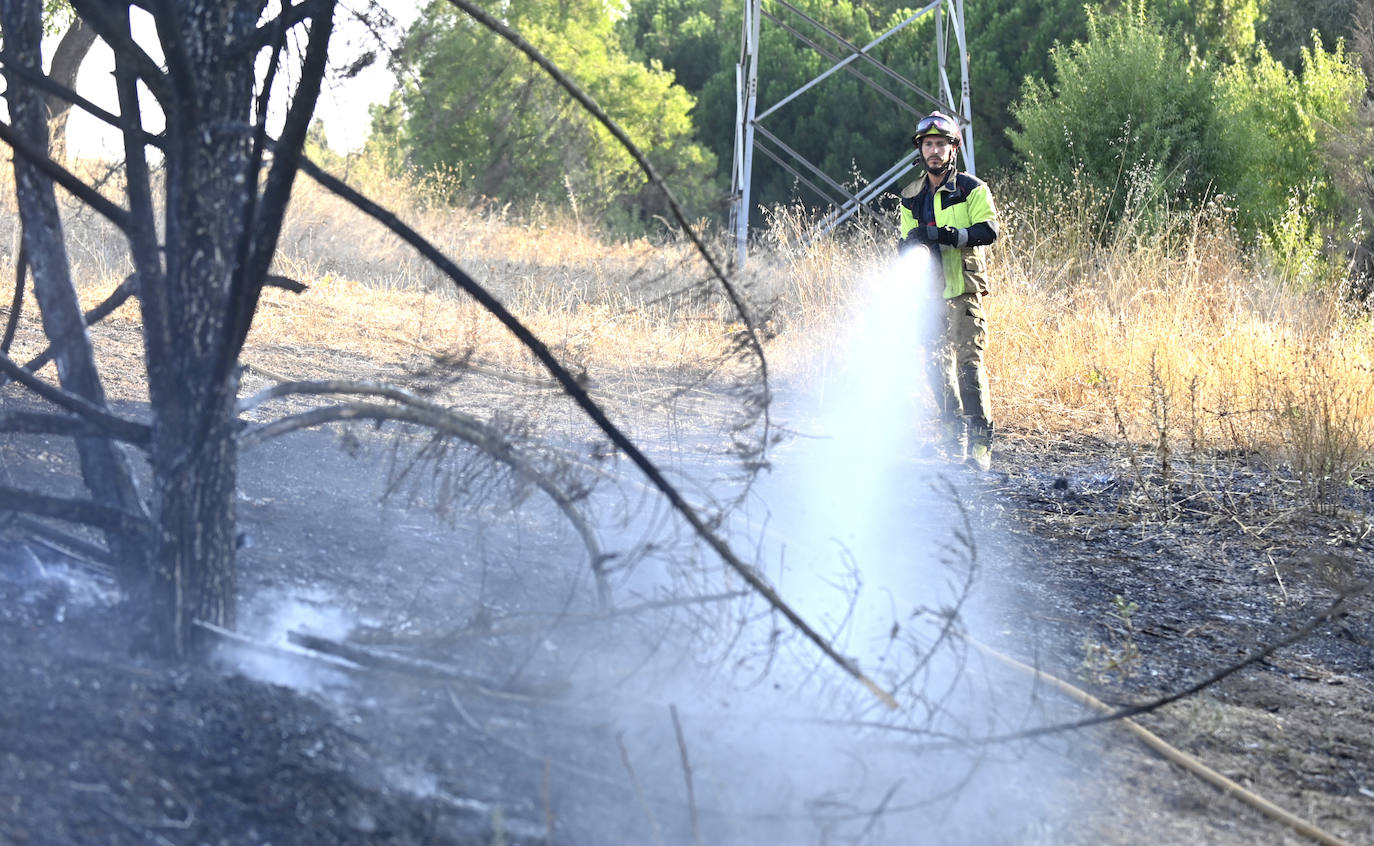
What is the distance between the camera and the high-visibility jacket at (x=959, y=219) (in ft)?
21.4

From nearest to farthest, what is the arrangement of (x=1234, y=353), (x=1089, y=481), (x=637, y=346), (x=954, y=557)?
(x=954, y=557) → (x=1089, y=481) → (x=1234, y=353) → (x=637, y=346)

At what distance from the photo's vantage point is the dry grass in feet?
21.3

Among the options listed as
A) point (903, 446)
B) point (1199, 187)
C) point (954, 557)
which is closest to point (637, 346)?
point (903, 446)

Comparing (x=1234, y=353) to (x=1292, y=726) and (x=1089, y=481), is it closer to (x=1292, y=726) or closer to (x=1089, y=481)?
(x=1089, y=481)

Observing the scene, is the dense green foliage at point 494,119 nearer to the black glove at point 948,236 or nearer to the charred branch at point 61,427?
the charred branch at point 61,427

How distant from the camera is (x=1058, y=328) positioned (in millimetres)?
8406

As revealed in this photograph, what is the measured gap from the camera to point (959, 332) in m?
6.79

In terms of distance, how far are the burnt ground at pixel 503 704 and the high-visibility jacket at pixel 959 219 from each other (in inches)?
98.4

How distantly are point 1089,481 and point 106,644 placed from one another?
4.75 metres

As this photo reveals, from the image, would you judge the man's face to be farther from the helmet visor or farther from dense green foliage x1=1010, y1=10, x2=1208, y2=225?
dense green foliage x1=1010, y1=10, x2=1208, y2=225

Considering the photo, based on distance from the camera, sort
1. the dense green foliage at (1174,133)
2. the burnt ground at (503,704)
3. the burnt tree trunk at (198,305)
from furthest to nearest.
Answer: the dense green foliage at (1174,133) < the burnt tree trunk at (198,305) < the burnt ground at (503,704)

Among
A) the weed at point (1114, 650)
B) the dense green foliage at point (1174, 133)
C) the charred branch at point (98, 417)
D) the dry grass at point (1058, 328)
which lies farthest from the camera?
the dense green foliage at point (1174, 133)

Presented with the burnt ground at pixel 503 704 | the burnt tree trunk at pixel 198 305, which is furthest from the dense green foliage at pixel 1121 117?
the burnt tree trunk at pixel 198 305

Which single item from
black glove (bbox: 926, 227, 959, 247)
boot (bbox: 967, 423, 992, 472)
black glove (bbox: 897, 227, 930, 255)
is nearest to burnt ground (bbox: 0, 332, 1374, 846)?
boot (bbox: 967, 423, 992, 472)
